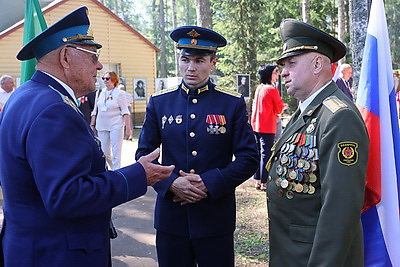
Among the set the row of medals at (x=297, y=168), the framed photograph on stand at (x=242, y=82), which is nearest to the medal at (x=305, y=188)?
the row of medals at (x=297, y=168)

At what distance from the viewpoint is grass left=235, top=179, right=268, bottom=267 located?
13.9 feet

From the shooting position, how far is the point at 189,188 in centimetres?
262

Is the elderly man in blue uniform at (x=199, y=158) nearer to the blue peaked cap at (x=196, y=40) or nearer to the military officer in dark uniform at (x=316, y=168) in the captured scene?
the blue peaked cap at (x=196, y=40)

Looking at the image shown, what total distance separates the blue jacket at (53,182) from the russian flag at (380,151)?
135 centimetres

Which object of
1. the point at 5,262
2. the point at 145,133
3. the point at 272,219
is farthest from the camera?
the point at 145,133

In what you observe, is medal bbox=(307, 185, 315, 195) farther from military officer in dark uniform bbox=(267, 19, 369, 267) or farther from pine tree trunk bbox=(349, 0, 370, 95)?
pine tree trunk bbox=(349, 0, 370, 95)

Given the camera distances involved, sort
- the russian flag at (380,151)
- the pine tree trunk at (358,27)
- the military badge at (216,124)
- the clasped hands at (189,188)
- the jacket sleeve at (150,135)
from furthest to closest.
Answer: the pine tree trunk at (358,27) < the jacket sleeve at (150,135) < the military badge at (216,124) < the clasped hands at (189,188) < the russian flag at (380,151)

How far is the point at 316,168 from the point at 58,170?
1202 mm

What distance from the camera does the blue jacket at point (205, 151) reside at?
271 centimetres

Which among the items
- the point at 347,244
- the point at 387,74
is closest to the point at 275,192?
the point at 347,244

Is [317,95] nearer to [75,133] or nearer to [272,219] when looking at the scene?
[272,219]

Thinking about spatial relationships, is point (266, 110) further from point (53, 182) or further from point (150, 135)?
point (53, 182)

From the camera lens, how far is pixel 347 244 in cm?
179

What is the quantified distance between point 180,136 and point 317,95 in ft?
3.44
